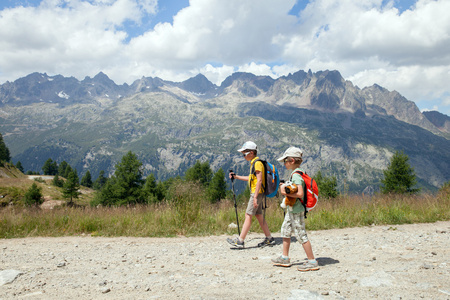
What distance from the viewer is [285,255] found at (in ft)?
18.0

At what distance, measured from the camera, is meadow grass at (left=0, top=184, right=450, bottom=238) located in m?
8.77

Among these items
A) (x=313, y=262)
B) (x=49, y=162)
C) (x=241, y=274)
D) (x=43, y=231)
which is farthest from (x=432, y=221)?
(x=49, y=162)

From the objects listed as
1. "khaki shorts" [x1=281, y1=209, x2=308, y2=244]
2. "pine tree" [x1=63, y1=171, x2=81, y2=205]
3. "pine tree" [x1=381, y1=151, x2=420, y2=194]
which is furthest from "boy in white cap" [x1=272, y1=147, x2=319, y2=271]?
"pine tree" [x1=63, y1=171, x2=81, y2=205]

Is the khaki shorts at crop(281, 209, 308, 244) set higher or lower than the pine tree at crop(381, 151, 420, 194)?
lower

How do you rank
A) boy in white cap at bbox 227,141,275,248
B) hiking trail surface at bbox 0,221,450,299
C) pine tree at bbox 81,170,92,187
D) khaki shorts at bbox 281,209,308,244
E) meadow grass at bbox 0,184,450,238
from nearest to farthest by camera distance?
hiking trail surface at bbox 0,221,450,299 → khaki shorts at bbox 281,209,308,244 → boy in white cap at bbox 227,141,275,248 → meadow grass at bbox 0,184,450,238 → pine tree at bbox 81,170,92,187

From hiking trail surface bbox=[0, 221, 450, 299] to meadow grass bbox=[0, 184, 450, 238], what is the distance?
0.56 meters

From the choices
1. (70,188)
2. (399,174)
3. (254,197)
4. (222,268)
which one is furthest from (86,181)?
(222,268)

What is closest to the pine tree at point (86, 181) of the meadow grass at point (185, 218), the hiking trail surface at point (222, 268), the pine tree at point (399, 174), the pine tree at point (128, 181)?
the pine tree at point (128, 181)

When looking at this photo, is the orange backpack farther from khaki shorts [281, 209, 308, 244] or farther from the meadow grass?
the meadow grass

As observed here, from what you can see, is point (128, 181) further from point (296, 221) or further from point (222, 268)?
point (296, 221)

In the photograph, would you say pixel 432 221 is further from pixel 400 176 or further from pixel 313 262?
pixel 400 176

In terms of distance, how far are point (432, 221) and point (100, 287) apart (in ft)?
33.8

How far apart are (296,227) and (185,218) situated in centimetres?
472

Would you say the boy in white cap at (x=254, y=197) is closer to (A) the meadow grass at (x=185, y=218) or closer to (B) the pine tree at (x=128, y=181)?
(A) the meadow grass at (x=185, y=218)
